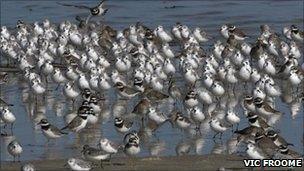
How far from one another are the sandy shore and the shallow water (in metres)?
0.77

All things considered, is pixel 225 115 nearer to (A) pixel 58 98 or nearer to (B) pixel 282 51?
(A) pixel 58 98

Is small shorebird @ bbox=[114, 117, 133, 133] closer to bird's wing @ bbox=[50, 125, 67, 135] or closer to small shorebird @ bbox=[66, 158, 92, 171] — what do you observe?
bird's wing @ bbox=[50, 125, 67, 135]

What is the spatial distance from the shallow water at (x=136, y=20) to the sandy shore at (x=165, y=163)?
2.52 ft

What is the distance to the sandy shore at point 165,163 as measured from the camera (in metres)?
16.9

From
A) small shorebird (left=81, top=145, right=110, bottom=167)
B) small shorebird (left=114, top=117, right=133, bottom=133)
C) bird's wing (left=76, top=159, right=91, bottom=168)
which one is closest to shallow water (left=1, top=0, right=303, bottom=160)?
small shorebird (left=114, top=117, right=133, bottom=133)

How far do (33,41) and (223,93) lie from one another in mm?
6942

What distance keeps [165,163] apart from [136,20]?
1615 centimetres

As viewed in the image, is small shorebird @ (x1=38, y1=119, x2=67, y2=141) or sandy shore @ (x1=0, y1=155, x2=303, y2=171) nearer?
sandy shore @ (x1=0, y1=155, x2=303, y2=171)

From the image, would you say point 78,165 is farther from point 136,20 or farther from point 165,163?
point 136,20

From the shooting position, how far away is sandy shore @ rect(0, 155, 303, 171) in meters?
16.9

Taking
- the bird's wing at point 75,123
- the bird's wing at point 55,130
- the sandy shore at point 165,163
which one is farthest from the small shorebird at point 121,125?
the sandy shore at point 165,163

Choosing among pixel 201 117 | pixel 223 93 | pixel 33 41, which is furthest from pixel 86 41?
pixel 201 117

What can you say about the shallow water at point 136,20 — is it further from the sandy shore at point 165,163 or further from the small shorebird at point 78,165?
the small shorebird at point 78,165

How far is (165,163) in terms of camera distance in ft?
56.6
